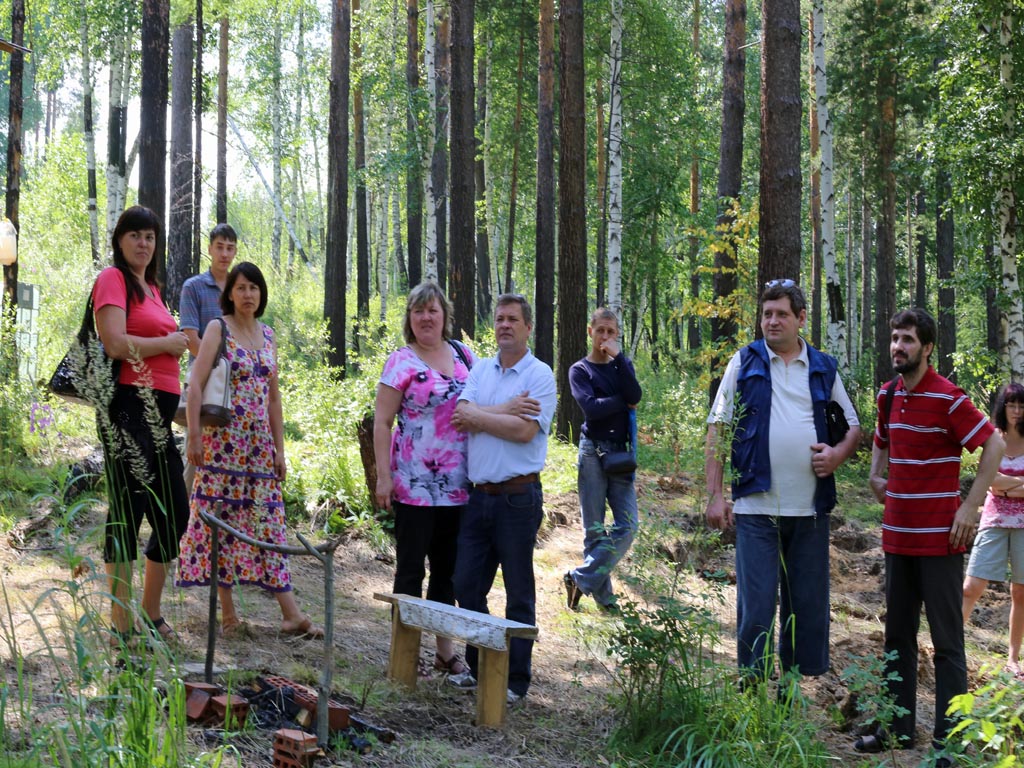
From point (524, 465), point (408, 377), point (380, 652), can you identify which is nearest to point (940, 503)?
point (524, 465)

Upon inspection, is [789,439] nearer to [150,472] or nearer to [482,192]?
[150,472]

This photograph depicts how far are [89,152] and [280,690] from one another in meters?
22.3

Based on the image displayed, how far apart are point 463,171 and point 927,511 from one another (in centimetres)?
1093

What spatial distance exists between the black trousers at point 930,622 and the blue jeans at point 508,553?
5.74ft

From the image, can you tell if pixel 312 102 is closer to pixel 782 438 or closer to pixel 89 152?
pixel 89 152

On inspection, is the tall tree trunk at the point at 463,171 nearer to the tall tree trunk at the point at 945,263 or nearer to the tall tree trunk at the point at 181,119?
the tall tree trunk at the point at 181,119

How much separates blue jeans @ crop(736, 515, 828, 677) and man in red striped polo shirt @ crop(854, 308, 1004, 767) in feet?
1.08

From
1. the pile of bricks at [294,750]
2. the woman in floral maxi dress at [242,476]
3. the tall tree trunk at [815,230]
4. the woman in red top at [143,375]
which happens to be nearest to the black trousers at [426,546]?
the woman in floral maxi dress at [242,476]

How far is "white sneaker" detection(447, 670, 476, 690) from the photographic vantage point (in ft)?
16.7

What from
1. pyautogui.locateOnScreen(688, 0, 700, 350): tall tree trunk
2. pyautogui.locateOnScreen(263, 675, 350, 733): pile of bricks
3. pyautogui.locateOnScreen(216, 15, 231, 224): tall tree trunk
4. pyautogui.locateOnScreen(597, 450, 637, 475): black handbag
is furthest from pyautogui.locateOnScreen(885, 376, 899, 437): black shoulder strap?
pyautogui.locateOnScreen(688, 0, 700, 350): tall tree trunk

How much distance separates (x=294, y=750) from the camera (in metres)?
3.44

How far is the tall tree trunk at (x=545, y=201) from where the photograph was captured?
1616 centimetres

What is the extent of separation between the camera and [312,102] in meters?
42.1

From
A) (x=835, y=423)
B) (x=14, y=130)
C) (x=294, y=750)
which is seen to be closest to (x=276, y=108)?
(x=14, y=130)
